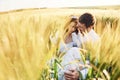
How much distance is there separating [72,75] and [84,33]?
0.84 feet

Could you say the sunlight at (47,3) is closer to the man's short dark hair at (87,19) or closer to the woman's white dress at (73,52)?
the man's short dark hair at (87,19)

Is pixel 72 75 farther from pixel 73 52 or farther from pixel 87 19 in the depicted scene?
pixel 87 19

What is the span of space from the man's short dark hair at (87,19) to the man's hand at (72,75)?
0.28m

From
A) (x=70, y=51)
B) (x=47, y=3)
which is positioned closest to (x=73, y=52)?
(x=70, y=51)

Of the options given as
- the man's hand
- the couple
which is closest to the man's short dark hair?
the couple

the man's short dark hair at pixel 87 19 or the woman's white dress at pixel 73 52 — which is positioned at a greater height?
the man's short dark hair at pixel 87 19

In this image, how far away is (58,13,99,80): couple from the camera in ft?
5.24

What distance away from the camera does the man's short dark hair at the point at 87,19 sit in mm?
1615

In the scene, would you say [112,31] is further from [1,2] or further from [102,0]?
[1,2]

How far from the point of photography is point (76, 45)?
5.30ft

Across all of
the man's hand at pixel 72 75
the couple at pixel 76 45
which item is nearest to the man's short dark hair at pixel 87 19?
the couple at pixel 76 45

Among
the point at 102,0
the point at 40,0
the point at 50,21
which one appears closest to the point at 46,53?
the point at 50,21

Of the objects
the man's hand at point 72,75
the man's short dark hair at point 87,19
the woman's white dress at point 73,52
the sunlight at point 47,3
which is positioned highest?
the sunlight at point 47,3

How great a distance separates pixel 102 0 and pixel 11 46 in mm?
629
